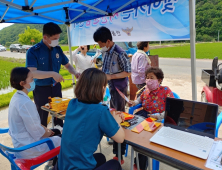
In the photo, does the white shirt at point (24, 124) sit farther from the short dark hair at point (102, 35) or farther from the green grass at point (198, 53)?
the green grass at point (198, 53)

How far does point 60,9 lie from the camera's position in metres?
3.45

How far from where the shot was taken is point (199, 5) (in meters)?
44.4

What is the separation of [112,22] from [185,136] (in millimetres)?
2529

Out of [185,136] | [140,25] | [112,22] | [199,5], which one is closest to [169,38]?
[140,25]

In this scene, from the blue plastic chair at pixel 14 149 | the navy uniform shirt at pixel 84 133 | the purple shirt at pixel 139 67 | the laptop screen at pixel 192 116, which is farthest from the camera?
the purple shirt at pixel 139 67

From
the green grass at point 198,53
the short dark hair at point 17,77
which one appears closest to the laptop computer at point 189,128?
the short dark hair at point 17,77

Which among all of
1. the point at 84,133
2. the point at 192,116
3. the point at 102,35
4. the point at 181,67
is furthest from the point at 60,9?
the point at 181,67

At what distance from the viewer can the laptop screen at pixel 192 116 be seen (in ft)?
4.25

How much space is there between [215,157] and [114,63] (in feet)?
5.41

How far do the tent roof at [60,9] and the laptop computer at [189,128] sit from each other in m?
1.80

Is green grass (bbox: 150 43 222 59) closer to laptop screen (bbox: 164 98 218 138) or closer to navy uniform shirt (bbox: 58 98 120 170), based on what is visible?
laptop screen (bbox: 164 98 218 138)

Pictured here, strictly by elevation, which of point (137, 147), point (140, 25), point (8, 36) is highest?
point (8, 36)

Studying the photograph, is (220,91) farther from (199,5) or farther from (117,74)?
(199,5)

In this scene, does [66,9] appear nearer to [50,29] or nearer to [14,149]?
[50,29]
